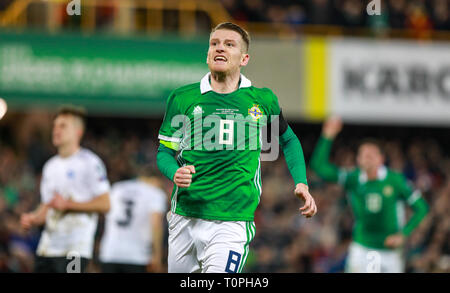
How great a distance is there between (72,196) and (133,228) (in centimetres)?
204

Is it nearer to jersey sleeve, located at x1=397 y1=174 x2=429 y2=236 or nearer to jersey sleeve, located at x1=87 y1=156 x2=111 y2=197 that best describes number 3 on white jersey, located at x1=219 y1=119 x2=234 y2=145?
jersey sleeve, located at x1=87 y1=156 x2=111 y2=197

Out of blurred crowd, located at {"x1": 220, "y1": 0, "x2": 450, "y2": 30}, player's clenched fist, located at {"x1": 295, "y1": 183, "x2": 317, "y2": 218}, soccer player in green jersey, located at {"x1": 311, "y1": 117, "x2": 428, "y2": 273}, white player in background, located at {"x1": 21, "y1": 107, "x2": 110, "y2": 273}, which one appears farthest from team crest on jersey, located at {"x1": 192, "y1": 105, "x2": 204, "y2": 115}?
blurred crowd, located at {"x1": 220, "y1": 0, "x2": 450, "y2": 30}

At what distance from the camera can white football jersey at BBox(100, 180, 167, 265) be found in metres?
9.46

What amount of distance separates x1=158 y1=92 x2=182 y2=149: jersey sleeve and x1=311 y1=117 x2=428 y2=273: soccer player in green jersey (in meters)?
4.63

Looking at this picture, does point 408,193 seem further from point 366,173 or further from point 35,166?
point 35,166

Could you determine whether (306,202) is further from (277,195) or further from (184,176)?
(277,195)

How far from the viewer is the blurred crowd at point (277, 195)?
1317cm

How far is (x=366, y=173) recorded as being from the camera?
10047 mm

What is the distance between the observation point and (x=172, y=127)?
5270mm

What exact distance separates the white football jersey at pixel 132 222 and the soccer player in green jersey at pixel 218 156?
415 centimetres

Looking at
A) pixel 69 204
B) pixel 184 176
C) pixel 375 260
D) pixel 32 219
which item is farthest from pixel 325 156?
pixel 184 176

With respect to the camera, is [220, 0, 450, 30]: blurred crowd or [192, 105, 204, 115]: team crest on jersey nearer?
[192, 105, 204, 115]: team crest on jersey

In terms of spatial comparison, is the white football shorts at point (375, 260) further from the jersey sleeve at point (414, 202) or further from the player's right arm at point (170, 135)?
the player's right arm at point (170, 135)

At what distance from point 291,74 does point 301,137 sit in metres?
2.78
